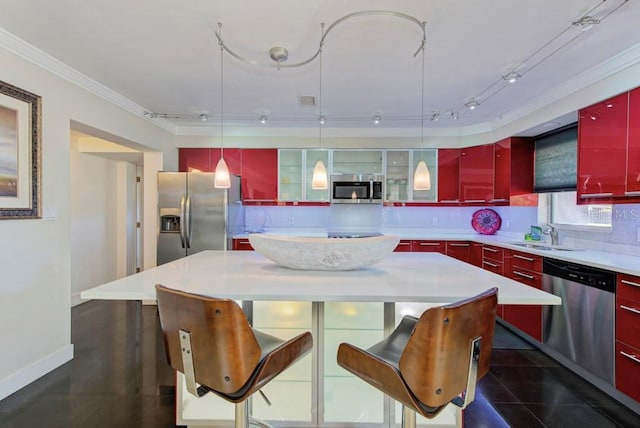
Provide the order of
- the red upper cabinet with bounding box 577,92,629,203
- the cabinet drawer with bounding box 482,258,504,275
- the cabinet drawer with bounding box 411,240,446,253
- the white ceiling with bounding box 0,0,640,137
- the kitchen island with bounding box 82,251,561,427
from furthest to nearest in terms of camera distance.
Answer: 1. the cabinet drawer with bounding box 411,240,446,253
2. the cabinet drawer with bounding box 482,258,504,275
3. the red upper cabinet with bounding box 577,92,629,203
4. the white ceiling with bounding box 0,0,640,137
5. the kitchen island with bounding box 82,251,561,427

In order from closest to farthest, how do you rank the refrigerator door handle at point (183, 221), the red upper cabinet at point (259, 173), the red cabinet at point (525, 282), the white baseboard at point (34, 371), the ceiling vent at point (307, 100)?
the white baseboard at point (34, 371) < the red cabinet at point (525, 282) < the ceiling vent at point (307, 100) < the refrigerator door handle at point (183, 221) < the red upper cabinet at point (259, 173)

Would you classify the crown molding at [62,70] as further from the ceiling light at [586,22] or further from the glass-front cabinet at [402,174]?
the ceiling light at [586,22]

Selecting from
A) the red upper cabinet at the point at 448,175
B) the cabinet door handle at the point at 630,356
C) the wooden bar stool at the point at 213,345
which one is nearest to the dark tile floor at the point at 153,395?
the cabinet door handle at the point at 630,356

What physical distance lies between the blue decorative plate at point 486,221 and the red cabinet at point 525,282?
1.22m

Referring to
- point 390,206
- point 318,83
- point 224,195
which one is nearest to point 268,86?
point 318,83

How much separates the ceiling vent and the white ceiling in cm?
7

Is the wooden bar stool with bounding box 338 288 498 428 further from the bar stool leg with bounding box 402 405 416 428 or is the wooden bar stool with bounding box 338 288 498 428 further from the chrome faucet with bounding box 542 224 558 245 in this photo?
the chrome faucet with bounding box 542 224 558 245

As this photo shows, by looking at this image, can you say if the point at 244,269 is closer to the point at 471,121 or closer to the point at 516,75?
the point at 516,75

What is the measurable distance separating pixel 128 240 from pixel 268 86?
11.7ft

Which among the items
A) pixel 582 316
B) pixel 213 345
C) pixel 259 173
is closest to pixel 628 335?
pixel 582 316

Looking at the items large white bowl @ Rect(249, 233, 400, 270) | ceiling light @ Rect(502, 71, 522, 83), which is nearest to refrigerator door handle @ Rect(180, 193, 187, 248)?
large white bowl @ Rect(249, 233, 400, 270)

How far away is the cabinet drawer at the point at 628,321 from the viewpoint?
79.6 inches

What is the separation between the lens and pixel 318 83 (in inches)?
117

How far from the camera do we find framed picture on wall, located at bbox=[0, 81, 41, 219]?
218 cm
